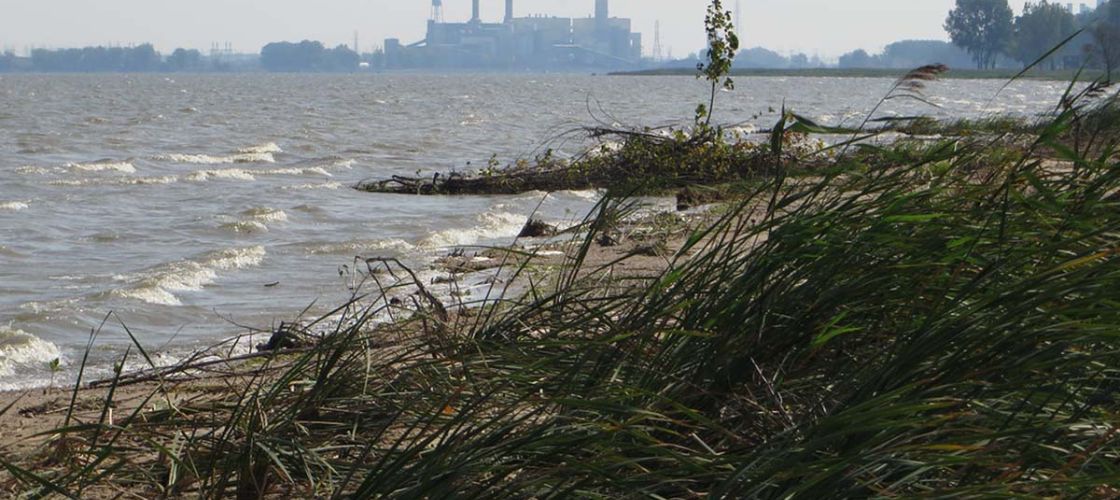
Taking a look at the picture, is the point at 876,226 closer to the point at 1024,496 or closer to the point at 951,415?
the point at 951,415

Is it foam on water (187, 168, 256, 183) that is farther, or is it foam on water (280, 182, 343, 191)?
foam on water (187, 168, 256, 183)

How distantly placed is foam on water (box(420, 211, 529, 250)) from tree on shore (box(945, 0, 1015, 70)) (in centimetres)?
11156

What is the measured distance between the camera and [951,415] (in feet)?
8.20

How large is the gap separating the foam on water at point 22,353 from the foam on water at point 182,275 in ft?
4.74

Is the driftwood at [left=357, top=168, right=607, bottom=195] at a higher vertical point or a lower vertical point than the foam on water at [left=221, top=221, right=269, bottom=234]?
higher

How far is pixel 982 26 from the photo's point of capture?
422ft

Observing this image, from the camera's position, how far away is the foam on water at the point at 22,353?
302 inches

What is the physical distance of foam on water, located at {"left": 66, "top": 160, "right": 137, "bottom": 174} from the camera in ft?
78.7

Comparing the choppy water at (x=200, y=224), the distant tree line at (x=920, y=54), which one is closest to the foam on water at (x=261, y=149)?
the choppy water at (x=200, y=224)

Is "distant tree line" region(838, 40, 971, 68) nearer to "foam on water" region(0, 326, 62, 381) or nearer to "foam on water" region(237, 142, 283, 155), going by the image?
"foam on water" region(237, 142, 283, 155)

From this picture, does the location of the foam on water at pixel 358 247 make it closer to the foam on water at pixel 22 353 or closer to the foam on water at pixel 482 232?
the foam on water at pixel 482 232

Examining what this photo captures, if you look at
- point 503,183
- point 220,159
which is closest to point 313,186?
point 503,183

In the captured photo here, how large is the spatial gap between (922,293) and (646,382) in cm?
69

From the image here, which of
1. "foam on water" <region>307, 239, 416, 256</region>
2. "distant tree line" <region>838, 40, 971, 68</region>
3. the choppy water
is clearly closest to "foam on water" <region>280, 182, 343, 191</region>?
the choppy water
